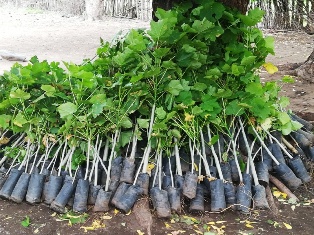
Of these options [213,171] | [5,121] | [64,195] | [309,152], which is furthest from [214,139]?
[5,121]

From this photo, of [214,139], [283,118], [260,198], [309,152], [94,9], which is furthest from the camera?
[94,9]

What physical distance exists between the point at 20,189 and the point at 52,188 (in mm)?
230

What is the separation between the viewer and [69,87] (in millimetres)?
3377

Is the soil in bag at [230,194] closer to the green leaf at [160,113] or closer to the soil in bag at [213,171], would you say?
the soil in bag at [213,171]

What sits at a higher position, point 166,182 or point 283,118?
point 283,118

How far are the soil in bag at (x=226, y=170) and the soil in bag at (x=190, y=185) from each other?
0.81ft

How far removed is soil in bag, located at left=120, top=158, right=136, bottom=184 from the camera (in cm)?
309

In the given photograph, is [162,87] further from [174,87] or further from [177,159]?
[177,159]

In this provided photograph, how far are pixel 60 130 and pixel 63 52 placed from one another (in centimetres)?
621

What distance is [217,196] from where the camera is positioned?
3.03 meters

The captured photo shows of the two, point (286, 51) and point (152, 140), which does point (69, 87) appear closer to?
point (152, 140)

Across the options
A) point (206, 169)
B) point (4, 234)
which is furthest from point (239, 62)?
point (4, 234)

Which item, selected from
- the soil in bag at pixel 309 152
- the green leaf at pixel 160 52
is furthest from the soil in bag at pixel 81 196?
the soil in bag at pixel 309 152

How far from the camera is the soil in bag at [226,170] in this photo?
3209mm
